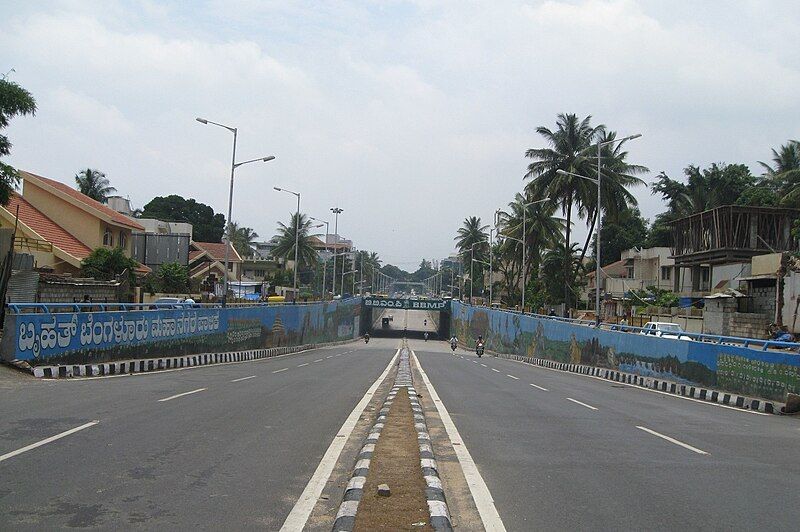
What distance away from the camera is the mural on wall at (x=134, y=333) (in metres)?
19.6

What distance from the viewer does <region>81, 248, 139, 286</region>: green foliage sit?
40.7 meters

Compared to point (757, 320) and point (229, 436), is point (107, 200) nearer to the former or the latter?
point (757, 320)

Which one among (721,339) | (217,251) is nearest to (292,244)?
(217,251)

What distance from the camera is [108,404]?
1352 cm

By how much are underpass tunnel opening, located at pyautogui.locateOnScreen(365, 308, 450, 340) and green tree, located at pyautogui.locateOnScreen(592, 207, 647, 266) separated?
26548mm

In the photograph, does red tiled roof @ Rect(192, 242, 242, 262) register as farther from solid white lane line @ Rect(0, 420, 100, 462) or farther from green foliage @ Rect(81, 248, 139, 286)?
solid white lane line @ Rect(0, 420, 100, 462)

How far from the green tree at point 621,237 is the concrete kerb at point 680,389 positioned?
54694mm

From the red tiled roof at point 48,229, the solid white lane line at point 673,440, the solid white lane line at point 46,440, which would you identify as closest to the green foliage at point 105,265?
the red tiled roof at point 48,229

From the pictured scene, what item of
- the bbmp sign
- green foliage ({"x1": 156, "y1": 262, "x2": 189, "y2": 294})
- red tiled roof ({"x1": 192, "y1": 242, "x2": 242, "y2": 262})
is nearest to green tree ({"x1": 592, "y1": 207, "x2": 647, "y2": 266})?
the bbmp sign

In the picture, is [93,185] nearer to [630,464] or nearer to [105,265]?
[105,265]

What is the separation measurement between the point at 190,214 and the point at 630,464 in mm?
100644

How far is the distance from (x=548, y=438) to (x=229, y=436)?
16.2ft

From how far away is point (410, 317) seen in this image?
557 feet

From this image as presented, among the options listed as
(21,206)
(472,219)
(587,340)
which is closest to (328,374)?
(587,340)
